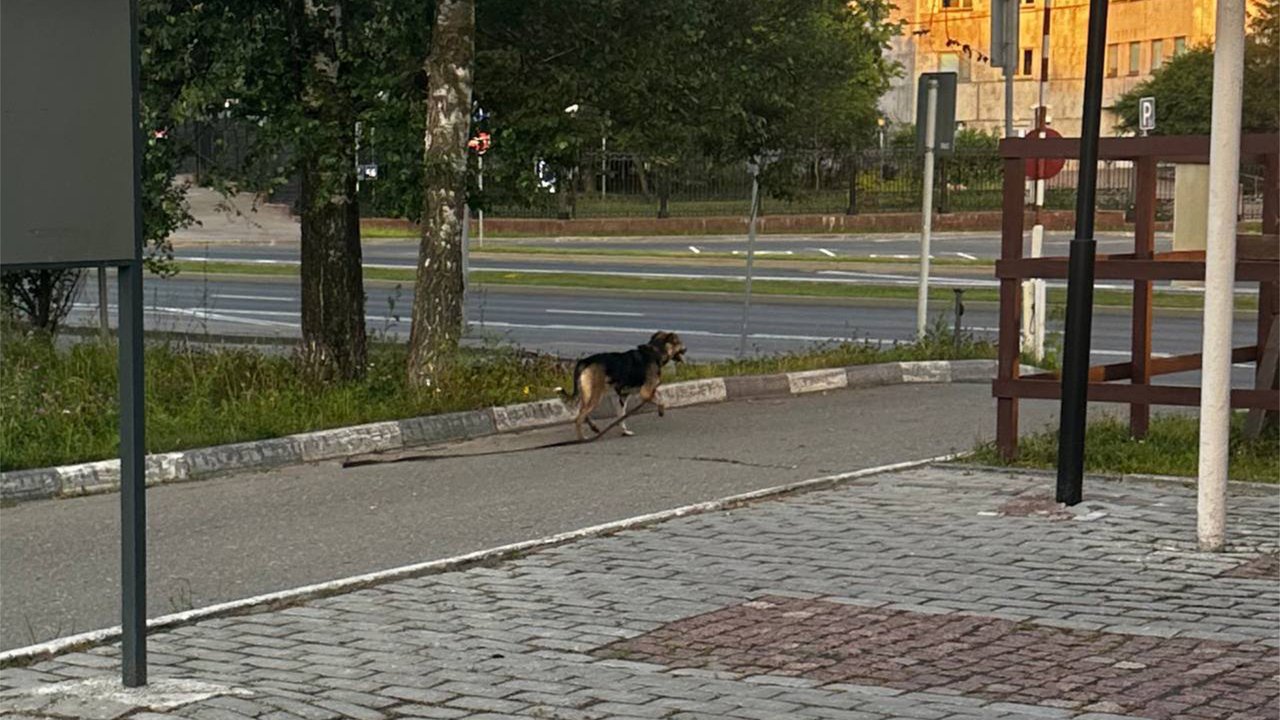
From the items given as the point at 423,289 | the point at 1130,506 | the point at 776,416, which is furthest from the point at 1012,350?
the point at 423,289

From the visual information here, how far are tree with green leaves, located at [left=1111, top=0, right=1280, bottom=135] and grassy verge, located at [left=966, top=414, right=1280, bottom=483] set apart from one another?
148 feet

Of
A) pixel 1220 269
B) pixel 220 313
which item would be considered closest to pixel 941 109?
pixel 1220 269

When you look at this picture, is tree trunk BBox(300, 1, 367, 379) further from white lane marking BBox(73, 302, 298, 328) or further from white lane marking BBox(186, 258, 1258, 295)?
white lane marking BBox(186, 258, 1258, 295)

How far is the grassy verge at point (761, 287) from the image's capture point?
27078 millimetres

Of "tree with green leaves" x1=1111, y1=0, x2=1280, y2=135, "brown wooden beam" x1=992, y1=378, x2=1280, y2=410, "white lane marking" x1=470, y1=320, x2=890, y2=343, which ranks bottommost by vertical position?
"white lane marking" x1=470, y1=320, x2=890, y2=343

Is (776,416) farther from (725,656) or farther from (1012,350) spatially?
(725,656)

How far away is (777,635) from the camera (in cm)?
726

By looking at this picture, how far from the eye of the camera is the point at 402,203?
14672 millimetres

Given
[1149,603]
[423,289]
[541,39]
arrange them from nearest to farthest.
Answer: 1. [1149,603]
2. [423,289]
3. [541,39]

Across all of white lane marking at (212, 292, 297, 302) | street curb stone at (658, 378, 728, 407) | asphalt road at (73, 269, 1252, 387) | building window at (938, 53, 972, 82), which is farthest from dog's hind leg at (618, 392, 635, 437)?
building window at (938, 53, 972, 82)

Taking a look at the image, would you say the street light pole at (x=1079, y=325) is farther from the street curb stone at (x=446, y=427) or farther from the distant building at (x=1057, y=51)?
the distant building at (x=1057, y=51)

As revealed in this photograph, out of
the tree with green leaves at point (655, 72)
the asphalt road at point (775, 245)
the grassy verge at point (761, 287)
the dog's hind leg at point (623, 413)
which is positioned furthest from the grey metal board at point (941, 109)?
the asphalt road at point (775, 245)

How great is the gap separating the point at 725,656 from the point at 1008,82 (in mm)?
12979

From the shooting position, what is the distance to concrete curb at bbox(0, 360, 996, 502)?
11.0m
